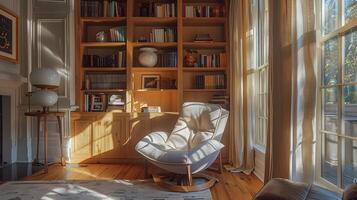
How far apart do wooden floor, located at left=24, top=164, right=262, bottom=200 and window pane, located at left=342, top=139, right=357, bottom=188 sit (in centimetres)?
101

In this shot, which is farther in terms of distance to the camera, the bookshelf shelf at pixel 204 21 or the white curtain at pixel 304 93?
the bookshelf shelf at pixel 204 21

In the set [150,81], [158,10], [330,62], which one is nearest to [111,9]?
[158,10]

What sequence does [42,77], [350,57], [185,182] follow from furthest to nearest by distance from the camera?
[42,77], [185,182], [350,57]

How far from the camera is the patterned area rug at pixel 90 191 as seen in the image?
2877 millimetres

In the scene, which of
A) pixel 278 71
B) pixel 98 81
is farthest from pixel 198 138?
pixel 98 81

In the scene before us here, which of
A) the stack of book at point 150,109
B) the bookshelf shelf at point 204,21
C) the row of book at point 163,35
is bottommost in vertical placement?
the stack of book at point 150,109

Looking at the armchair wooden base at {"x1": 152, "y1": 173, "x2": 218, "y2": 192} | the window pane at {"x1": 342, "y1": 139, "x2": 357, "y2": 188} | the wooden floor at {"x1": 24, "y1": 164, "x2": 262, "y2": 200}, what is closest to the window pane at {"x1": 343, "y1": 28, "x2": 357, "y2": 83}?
the window pane at {"x1": 342, "y1": 139, "x2": 357, "y2": 188}

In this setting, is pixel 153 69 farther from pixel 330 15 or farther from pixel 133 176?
pixel 330 15

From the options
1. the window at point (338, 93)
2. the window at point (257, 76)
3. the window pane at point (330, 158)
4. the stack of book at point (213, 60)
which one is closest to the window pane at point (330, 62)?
the window at point (338, 93)

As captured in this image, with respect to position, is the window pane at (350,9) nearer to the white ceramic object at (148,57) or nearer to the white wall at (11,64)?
the white ceramic object at (148,57)

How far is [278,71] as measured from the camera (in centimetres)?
245

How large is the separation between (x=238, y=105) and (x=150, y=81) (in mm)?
1523

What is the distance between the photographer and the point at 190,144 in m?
3.86

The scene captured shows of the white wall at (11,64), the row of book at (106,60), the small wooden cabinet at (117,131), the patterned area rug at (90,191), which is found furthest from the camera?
the row of book at (106,60)
